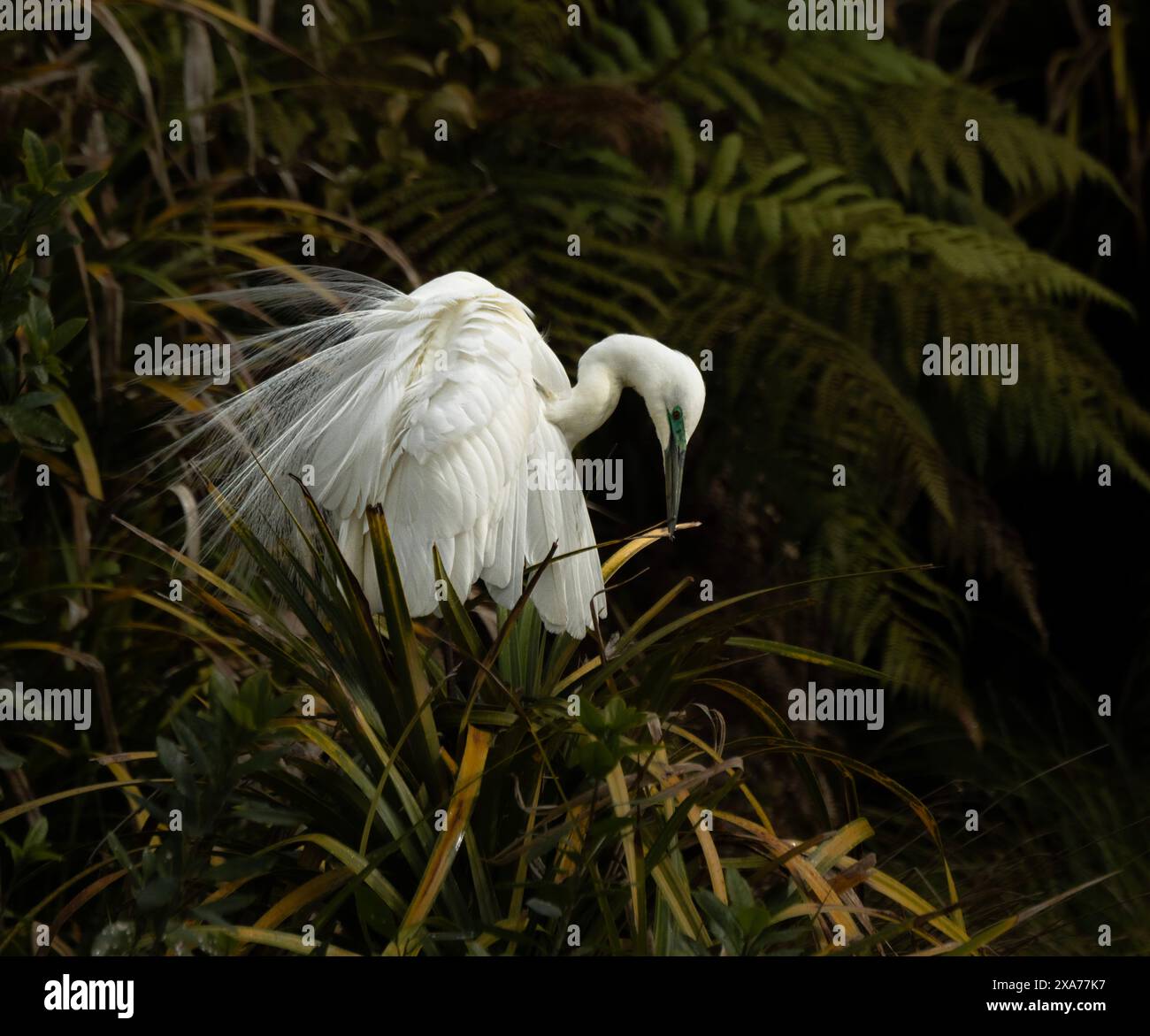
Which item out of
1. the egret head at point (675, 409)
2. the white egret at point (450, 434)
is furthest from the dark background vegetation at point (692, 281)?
the egret head at point (675, 409)

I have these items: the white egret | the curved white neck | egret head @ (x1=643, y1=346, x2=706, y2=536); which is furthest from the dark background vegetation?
egret head @ (x1=643, y1=346, x2=706, y2=536)

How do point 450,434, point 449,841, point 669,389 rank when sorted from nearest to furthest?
point 449,841 → point 450,434 → point 669,389

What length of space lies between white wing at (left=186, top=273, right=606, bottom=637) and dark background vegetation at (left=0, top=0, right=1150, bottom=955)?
1.43 ft

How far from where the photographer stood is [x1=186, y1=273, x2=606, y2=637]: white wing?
1.75 m

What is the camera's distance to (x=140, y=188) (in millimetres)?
2646

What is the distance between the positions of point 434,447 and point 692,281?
136 cm

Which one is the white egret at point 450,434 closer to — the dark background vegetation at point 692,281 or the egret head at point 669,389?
the egret head at point 669,389

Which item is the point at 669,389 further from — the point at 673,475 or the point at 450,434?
the point at 450,434

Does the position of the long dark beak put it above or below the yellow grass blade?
above

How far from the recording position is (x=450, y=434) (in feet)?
5.65

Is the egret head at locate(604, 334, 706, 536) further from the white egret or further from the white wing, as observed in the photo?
the white wing

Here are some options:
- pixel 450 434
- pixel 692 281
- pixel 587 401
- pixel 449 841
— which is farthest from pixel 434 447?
pixel 692 281

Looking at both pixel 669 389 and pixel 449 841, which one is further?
pixel 669 389

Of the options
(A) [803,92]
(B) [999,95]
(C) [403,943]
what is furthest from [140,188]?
(B) [999,95]
